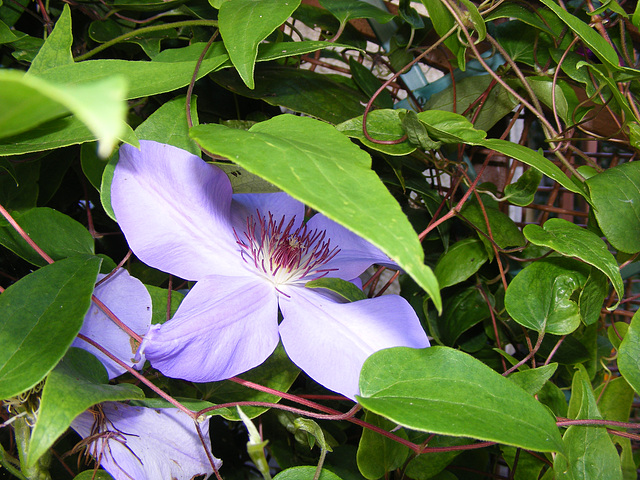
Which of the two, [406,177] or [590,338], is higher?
[406,177]

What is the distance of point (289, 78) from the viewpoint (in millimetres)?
467

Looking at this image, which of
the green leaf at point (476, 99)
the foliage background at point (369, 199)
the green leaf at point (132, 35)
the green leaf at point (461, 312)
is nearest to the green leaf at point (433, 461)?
the foliage background at point (369, 199)

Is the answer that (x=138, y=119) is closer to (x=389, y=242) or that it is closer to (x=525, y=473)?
(x=389, y=242)

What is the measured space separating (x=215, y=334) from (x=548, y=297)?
30 cm

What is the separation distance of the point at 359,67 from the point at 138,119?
0.23m

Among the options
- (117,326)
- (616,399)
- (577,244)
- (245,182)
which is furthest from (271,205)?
(616,399)

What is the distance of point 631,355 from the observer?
37cm

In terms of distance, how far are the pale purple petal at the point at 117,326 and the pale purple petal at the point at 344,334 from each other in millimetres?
96

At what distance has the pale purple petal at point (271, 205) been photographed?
1.24 ft

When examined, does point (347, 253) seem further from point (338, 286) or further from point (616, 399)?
point (616, 399)

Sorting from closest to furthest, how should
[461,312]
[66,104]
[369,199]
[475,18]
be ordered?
1. [66,104]
2. [369,199]
3. [475,18]
4. [461,312]

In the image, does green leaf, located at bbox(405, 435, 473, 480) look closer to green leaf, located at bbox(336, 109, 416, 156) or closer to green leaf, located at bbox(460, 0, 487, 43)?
green leaf, located at bbox(336, 109, 416, 156)

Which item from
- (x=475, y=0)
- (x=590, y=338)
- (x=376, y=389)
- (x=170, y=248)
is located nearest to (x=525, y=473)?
(x=590, y=338)

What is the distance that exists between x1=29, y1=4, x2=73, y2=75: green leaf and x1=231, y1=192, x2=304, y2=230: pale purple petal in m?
0.15
